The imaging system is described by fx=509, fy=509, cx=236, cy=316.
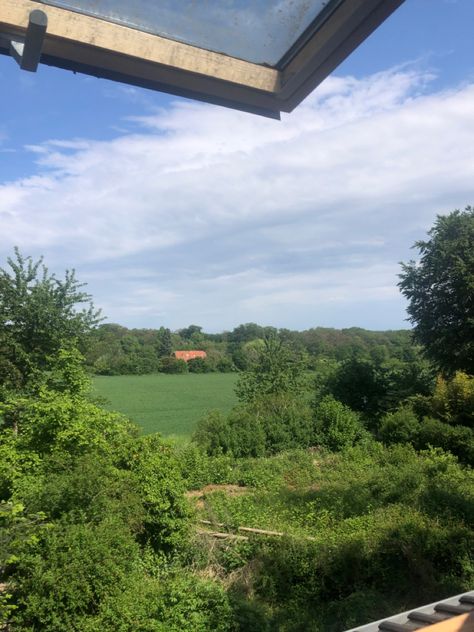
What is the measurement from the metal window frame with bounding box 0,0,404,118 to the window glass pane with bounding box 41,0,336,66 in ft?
0.07

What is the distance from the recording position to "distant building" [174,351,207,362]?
174 ft

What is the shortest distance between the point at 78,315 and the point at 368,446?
9819 millimetres

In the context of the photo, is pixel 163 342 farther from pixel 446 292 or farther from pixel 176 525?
pixel 176 525

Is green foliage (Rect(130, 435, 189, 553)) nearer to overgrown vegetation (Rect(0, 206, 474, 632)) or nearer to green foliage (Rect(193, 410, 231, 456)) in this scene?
overgrown vegetation (Rect(0, 206, 474, 632))

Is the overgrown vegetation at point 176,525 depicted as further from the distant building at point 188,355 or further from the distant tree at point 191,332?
the distant tree at point 191,332

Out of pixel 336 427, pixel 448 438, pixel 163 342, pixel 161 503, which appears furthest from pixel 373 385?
pixel 163 342

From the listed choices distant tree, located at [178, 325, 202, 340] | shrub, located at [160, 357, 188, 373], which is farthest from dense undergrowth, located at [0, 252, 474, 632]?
distant tree, located at [178, 325, 202, 340]

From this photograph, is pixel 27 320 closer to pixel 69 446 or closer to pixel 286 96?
pixel 69 446

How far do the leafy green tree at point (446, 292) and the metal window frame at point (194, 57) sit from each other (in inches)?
717

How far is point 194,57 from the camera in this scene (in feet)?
4.57

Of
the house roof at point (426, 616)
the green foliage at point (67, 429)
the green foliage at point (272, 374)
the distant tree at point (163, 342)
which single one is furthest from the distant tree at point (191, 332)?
the house roof at point (426, 616)

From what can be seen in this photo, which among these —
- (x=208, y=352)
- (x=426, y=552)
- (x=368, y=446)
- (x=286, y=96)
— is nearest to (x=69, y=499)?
(x=426, y=552)

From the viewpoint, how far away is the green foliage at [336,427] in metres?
16.9

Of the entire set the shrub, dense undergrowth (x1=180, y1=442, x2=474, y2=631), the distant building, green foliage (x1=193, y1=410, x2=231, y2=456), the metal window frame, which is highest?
the metal window frame
